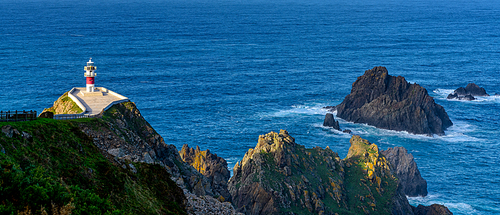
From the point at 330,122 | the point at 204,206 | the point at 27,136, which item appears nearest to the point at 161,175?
the point at 204,206

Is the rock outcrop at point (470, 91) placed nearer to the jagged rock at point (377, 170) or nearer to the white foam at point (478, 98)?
the white foam at point (478, 98)

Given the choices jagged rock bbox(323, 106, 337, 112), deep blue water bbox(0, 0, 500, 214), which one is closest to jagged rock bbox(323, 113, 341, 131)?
deep blue water bbox(0, 0, 500, 214)

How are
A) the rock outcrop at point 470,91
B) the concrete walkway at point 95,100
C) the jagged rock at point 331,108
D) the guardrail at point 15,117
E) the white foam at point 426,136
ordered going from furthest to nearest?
the rock outcrop at point 470,91 < the jagged rock at point 331,108 < the white foam at point 426,136 < the concrete walkway at point 95,100 < the guardrail at point 15,117

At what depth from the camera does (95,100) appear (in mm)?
53250

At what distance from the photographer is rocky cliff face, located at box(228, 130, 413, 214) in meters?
62.9

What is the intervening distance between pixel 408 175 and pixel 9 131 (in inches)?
2741

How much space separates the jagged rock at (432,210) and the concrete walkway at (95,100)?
160 feet

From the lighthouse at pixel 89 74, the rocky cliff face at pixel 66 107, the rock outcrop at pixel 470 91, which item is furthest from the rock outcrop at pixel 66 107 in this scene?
the rock outcrop at pixel 470 91

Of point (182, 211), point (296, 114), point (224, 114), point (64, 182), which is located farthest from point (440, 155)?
point (64, 182)

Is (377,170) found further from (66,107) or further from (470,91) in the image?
(470,91)

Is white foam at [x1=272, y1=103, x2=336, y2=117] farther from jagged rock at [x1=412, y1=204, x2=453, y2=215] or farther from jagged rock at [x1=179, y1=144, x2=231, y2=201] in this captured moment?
jagged rock at [x1=412, y1=204, x2=453, y2=215]

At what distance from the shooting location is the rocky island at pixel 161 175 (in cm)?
2708

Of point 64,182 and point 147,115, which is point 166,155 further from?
point 147,115

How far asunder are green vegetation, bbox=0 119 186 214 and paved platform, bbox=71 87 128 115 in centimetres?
686
